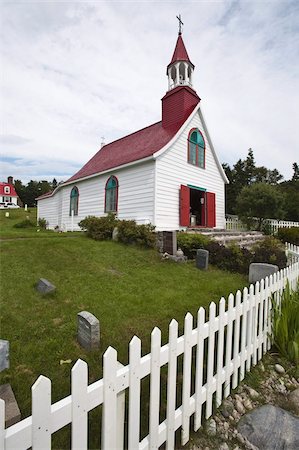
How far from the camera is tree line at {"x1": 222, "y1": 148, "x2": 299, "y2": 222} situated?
17.3 m

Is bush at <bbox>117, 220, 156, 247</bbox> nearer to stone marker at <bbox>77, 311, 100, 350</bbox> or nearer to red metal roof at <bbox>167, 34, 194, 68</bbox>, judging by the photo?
stone marker at <bbox>77, 311, 100, 350</bbox>

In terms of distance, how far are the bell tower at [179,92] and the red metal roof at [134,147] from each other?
29.0 inches

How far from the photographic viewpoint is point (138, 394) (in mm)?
1710

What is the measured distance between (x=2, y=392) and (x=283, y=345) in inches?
144

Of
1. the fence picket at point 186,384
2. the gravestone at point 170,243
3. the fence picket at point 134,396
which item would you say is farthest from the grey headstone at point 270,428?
the gravestone at point 170,243

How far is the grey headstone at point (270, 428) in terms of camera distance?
6.79 ft

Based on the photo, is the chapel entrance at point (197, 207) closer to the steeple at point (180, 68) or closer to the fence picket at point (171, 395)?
the steeple at point (180, 68)

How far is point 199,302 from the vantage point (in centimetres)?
498

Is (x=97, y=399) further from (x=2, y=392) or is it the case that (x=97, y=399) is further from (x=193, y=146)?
(x=193, y=146)

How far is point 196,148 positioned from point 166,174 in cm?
375

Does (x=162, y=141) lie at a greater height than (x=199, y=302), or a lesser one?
greater

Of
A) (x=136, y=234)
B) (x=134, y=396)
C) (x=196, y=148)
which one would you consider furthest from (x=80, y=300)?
(x=196, y=148)

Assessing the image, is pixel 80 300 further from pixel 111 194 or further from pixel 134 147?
pixel 134 147


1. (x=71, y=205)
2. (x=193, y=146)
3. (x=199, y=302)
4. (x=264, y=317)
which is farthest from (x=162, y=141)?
(x=264, y=317)
